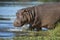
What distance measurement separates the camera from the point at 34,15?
163cm

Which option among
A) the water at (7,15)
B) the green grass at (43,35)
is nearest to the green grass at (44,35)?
the green grass at (43,35)

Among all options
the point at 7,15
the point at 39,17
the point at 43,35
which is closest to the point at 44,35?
the point at 43,35

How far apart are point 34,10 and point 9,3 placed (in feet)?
2.53

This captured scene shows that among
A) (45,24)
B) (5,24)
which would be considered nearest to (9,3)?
(5,24)

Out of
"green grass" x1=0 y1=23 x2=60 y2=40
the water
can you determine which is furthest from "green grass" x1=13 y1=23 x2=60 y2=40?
the water

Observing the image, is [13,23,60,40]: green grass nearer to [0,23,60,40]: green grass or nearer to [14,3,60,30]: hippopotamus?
[0,23,60,40]: green grass

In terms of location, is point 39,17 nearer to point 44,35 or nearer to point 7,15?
point 44,35

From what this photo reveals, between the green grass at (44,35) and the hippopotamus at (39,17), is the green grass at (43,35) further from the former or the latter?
the hippopotamus at (39,17)

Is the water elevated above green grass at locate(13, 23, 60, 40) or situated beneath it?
situated beneath

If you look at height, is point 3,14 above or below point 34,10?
below

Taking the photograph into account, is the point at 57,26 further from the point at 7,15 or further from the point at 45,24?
the point at 7,15

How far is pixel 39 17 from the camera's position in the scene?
5.30ft

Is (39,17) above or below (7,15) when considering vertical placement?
above

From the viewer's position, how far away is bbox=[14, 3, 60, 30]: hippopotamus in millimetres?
1595
